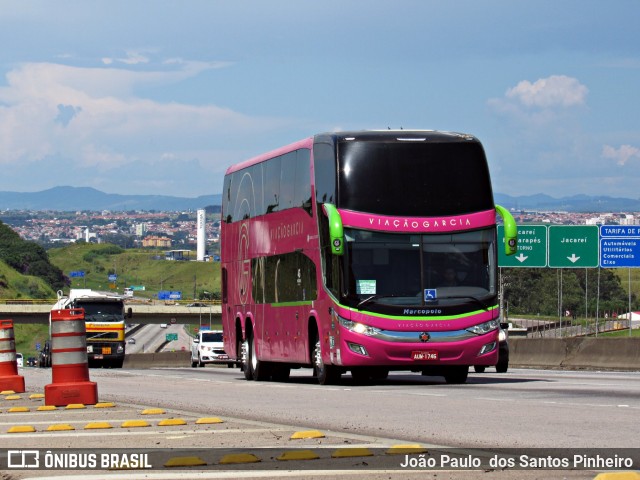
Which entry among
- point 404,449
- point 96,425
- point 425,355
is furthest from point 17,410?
point 425,355

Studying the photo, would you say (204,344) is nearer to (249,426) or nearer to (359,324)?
(359,324)

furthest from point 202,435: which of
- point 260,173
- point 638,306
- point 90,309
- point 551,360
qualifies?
point 638,306

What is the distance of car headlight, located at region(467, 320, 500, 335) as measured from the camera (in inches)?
934

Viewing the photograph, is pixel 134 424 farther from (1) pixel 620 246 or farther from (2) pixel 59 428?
(1) pixel 620 246

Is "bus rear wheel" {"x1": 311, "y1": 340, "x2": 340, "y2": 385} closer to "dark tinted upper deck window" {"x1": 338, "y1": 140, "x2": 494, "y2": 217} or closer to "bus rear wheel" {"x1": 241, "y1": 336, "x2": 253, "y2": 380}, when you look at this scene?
"dark tinted upper deck window" {"x1": 338, "y1": 140, "x2": 494, "y2": 217}

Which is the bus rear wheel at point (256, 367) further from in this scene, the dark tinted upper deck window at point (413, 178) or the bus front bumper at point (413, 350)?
the dark tinted upper deck window at point (413, 178)

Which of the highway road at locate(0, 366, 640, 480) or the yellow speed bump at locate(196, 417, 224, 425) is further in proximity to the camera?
the yellow speed bump at locate(196, 417, 224, 425)

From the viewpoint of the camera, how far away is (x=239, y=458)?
10.5 m

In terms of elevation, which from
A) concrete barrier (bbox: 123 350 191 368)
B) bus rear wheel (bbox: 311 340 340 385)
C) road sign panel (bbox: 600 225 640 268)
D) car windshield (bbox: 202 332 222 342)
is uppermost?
road sign panel (bbox: 600 225 640 268)

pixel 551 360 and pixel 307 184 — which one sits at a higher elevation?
pixel 307 184

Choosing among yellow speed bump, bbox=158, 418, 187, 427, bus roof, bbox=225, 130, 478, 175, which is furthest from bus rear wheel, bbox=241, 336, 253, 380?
yellow speed bump, bbox=158, 418, 187, 427

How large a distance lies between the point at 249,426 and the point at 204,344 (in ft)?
140

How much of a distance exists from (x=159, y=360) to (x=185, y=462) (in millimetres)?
60437

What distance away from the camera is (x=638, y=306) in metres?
158
